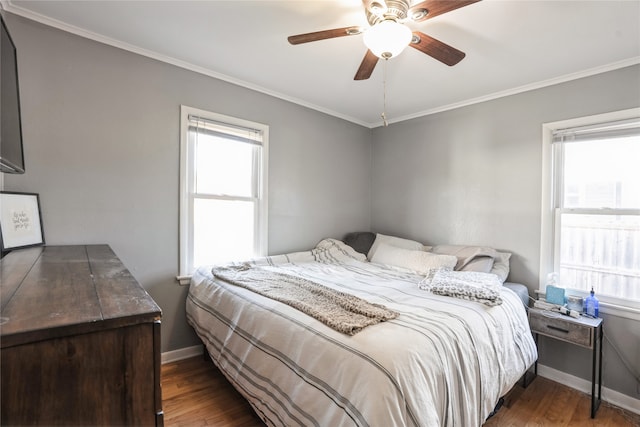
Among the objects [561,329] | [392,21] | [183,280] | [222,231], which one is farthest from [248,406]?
[392,21]

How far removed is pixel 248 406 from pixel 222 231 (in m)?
1.44

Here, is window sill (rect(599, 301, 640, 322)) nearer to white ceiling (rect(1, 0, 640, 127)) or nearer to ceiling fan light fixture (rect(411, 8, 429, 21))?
white ceiling (rect(1, 0, 640, 127))

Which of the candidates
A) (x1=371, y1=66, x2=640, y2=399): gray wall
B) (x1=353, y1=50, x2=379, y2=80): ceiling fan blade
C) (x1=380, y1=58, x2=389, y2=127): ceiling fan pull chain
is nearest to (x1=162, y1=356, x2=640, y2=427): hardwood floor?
(x1=371, y1=66, x2=640, y2=399): gray wall

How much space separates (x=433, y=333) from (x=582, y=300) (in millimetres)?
1773

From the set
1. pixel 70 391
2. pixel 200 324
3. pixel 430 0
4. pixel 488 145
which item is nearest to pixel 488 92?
pixel 488 145

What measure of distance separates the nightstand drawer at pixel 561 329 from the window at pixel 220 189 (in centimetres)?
238

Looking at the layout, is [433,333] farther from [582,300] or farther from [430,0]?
[582,300]

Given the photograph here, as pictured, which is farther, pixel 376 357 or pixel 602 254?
pixel 602 254

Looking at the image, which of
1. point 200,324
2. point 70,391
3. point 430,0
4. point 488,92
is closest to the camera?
point 70,391

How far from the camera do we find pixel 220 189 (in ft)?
9.12

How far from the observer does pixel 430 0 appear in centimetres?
135

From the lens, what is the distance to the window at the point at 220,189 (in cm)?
257

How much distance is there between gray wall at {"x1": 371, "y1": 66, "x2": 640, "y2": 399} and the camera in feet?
7.48

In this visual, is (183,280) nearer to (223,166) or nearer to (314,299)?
(223,166)
